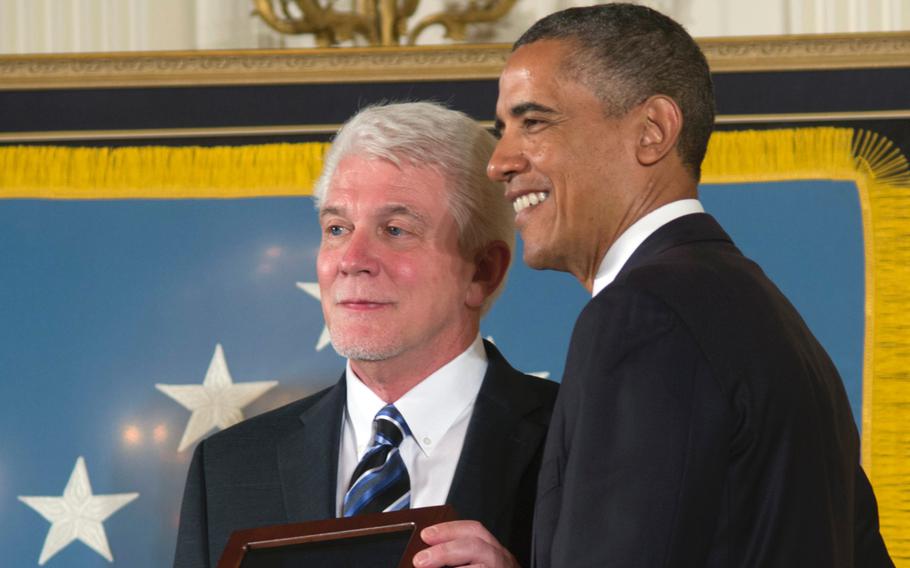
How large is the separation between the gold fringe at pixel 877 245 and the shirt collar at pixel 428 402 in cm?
70

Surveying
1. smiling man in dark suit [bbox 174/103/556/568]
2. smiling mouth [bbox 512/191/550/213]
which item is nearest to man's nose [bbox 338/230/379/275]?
smiling man in dark suit [bbox 174/103/556/568]

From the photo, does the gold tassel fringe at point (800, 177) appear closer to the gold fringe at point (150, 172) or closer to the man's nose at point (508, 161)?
the gold fringe at point (150, 172)

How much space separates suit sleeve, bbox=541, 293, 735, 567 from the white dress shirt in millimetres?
568

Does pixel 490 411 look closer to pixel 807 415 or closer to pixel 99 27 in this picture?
pixel 807 415

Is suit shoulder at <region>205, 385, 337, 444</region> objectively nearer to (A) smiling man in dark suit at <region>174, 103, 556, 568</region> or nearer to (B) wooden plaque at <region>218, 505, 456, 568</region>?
(A) smiling man in dark suit at <region>174, 103, 556, 568</region>

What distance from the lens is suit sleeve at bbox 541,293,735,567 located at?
1.14 meters

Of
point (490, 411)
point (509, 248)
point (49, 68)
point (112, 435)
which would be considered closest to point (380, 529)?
point (490, 411)

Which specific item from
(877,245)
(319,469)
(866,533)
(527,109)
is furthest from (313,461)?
(877,245)

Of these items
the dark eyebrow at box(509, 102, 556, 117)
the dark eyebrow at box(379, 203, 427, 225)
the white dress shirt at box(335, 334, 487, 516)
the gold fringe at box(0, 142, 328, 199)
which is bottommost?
the white dress shirt at box(335, 334, 487, 516)

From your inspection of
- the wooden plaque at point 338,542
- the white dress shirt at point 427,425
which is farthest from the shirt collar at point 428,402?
the wooden plaque at point 338,542

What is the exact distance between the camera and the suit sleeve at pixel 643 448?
3.74 feet

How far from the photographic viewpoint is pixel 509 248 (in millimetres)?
1897

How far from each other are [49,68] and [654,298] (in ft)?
4.92

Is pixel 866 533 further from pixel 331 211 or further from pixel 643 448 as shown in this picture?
pixel 331 211
